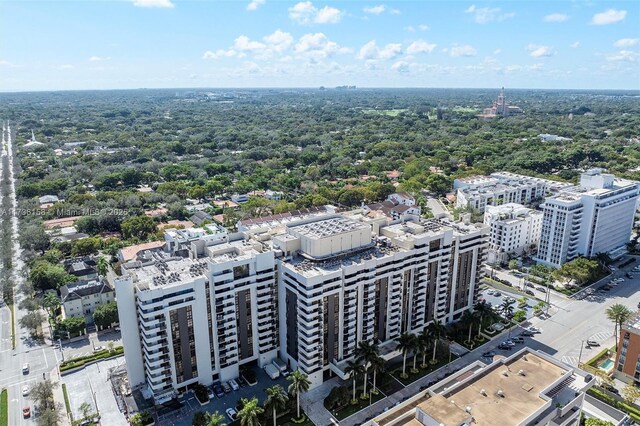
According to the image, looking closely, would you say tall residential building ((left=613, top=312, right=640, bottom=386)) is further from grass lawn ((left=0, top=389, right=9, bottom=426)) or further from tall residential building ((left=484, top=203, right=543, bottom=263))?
grass lawn ((left=0, top=389, right=9, bottom=426))

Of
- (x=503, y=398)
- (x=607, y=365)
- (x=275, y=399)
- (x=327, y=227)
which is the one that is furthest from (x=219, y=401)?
(x=607, y=365)

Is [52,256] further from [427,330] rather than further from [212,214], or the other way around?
[427,330]

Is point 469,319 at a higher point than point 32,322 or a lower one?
higher

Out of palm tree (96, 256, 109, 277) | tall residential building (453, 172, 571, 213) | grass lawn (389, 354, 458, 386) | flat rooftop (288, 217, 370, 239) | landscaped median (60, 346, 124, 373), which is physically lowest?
grass lawn (389, 354, 458, 386)

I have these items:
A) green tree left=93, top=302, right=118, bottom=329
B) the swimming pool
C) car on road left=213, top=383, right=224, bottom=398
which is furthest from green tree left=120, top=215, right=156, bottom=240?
the swimming pool

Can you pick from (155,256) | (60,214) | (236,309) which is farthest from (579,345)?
(60,214)

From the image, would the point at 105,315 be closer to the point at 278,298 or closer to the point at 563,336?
the point at 278,298
